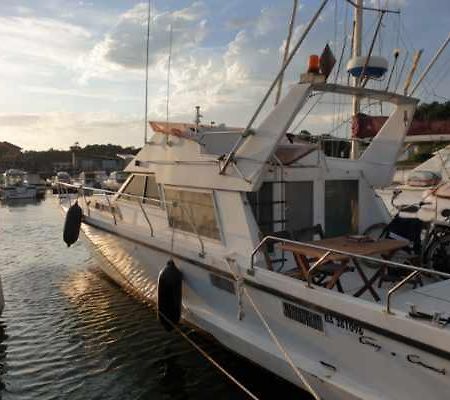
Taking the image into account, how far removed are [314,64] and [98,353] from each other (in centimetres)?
534

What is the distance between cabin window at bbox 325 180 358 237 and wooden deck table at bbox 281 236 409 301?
1.05 m

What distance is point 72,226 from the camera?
32.1ft

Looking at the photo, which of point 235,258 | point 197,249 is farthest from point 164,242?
point 235,258

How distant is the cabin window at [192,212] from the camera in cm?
706

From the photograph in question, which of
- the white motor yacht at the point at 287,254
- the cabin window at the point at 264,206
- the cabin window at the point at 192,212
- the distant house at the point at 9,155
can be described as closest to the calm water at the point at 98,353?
the white motor yacht at the point at 287,254

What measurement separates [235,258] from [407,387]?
2596 millimetres

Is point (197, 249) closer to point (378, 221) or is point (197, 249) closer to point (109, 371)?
point (109, 371)

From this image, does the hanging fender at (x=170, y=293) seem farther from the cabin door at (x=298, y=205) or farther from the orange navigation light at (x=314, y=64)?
the orange navigation light at (x=314, y=64)

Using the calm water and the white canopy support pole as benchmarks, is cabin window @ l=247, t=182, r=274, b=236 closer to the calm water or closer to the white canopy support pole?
the white canopy support pole

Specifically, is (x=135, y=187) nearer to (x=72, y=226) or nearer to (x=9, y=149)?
(x=72, y=226)

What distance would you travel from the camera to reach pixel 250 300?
6012 millimetres

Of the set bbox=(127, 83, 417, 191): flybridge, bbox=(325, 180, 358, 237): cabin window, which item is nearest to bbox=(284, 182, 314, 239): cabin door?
bbox=(325, 180, 358, 237): cabin window

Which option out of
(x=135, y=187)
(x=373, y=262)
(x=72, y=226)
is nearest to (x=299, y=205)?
(x=373, y=262)

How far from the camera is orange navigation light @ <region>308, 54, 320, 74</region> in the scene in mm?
5844
